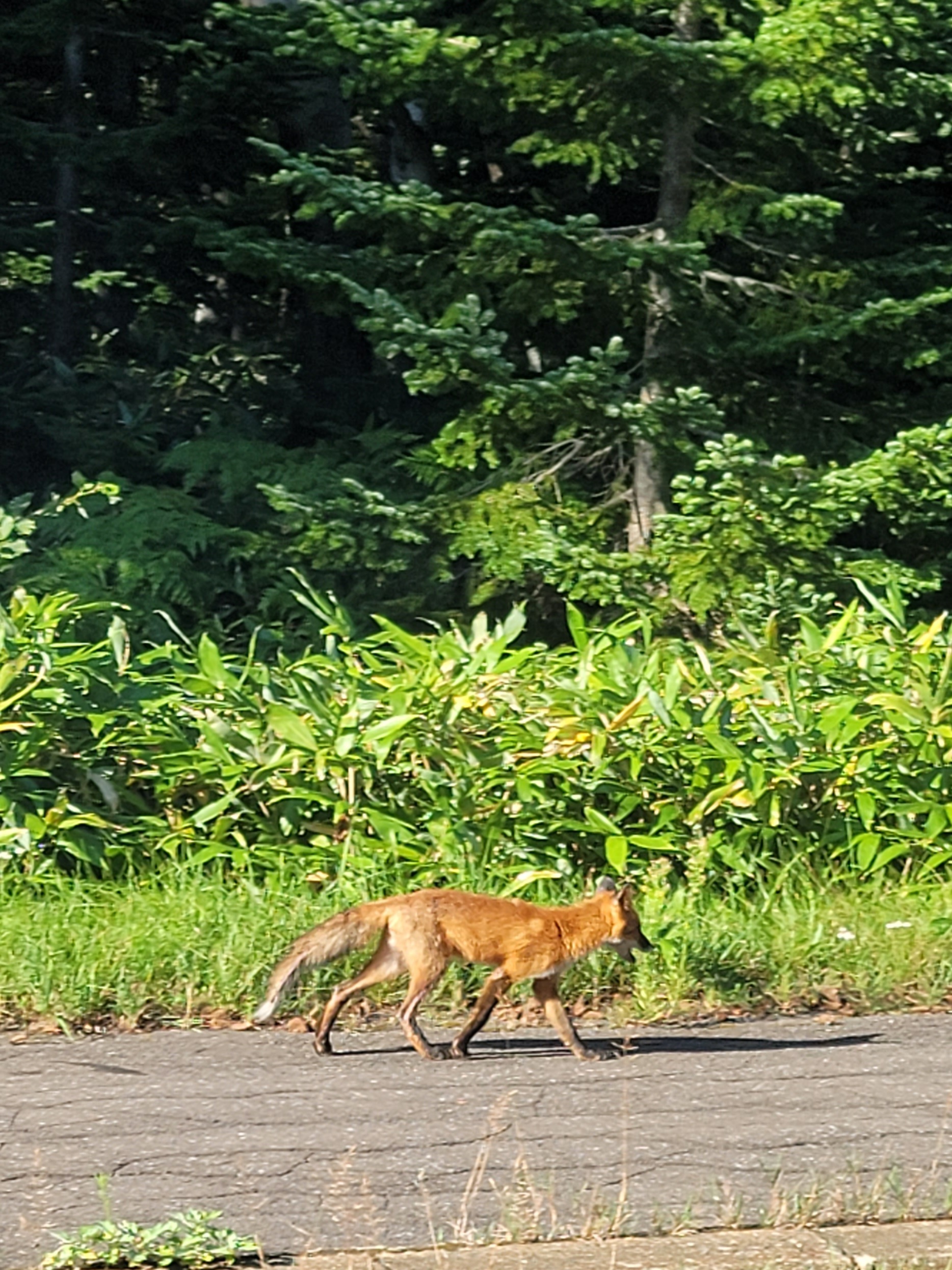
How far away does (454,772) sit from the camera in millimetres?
7465

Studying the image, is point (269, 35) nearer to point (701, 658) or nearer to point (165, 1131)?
point (701, 658)

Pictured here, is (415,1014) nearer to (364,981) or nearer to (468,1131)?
(364,981)

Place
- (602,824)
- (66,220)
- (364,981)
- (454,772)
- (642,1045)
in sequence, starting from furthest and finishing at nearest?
(66,220) < (454,772) < (602,824) < (642,1045) < (364,981)

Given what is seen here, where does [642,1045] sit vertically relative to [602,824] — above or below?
below

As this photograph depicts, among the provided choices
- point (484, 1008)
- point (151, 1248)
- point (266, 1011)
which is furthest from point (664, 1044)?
point (151, 1248)

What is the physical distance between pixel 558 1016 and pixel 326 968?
952 millimetres

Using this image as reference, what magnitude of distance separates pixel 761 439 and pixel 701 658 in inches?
152

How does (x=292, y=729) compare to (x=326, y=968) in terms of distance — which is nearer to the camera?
(x=326, y=968)

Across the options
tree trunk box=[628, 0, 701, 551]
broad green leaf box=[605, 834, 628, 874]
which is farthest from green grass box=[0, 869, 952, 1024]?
tree trunk box=[628, 0, 701, 551]

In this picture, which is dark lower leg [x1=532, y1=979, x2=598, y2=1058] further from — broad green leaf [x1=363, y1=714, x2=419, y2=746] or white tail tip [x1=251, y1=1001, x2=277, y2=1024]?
broad green leaf [x1=363, y1=714, x2=419, y2=746]

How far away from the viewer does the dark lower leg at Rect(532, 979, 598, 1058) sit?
5969 mm

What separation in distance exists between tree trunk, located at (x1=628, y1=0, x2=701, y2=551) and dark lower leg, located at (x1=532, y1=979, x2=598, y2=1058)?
546cm

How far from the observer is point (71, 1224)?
4.54 m

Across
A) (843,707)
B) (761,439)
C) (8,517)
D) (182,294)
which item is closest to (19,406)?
(182,294)
